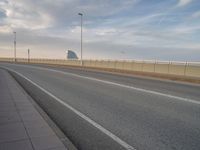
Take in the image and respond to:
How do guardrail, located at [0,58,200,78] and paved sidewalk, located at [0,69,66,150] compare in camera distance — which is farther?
guardrail, located at [0,58,200,78]

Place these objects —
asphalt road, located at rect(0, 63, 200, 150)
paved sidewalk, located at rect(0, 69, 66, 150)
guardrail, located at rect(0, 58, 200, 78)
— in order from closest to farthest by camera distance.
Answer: paved sidewalk, located at rect(0, 69, 66, 150) → asphalt road, located at rect(0, 63, 200, 150) → guardrail, located at rect(0, 58, 200, 78)

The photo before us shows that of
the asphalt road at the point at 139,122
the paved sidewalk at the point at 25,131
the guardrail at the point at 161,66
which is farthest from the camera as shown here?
the guardrail at the point at 161,66

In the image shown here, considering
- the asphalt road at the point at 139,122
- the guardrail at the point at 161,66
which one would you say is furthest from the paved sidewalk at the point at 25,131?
the guardrail at the point at 161,66

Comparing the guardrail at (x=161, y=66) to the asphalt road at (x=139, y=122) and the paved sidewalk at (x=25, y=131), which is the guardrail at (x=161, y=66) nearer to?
the asphalt road at (x=139, y=122)

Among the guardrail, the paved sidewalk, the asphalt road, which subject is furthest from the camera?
the guardrail

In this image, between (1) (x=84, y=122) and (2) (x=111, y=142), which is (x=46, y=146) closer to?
(2) (x=111, y=142)

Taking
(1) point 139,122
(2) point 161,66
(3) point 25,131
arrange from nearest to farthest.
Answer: (3) point 25,131, (1) point 139,122, (2) point 161,66

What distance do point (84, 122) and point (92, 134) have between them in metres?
1.24

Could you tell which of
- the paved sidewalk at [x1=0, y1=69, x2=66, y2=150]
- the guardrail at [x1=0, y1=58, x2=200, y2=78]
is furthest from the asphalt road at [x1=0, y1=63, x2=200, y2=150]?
the guardrail at [x1=0, y1=58, x2=200, y2=78]

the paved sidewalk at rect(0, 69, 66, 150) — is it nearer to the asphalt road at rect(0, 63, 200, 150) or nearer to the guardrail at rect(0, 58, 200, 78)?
the asphalt road at rect(0, 63, 200, 150)

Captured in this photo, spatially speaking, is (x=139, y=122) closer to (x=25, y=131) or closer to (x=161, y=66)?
(x=25, y=131)

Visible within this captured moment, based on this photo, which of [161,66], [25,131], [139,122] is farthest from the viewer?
[161,66]

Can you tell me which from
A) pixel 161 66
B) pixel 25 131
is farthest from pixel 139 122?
pixel 161 66

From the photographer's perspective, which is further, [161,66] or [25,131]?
[161,66]
